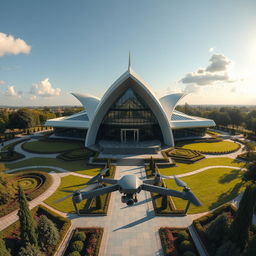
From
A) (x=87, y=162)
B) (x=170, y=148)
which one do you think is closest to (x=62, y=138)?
(x=87, y=162)

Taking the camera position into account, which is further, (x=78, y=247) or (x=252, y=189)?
(x=78, y=247)

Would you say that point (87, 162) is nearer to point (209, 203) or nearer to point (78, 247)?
point (78, 247)

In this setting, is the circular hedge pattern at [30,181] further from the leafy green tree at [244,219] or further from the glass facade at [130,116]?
the leafy green tree at [244,219]

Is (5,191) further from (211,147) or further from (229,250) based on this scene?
(211,147)

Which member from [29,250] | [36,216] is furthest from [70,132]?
[29,250]

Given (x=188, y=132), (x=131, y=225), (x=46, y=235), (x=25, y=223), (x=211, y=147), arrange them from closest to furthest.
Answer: (x=25, y=223) < (x=46, y=235) < (x=131, y=225) < (x=211, y=147) < (x=188, y=132)

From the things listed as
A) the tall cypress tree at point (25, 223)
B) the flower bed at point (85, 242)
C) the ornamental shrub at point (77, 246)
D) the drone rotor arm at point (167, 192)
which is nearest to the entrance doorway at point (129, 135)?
the flower bed at point (85, 242)
